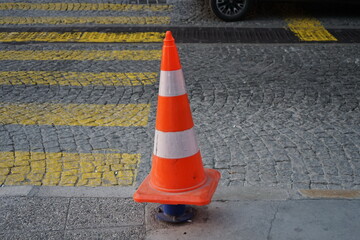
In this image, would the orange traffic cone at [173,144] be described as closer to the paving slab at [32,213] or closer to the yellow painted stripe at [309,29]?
the paving slab at [32,213]

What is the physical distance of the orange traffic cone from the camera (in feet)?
11.2

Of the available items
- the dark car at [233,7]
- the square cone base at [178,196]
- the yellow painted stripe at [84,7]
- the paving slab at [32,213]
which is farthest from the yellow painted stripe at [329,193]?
the yellow painted stripe at [84,7]

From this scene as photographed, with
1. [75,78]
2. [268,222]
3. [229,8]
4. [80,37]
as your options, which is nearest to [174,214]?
[268,222]

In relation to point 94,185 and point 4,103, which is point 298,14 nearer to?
point 4,103

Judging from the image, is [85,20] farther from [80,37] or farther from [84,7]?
[80,37]

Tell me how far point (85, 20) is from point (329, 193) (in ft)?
23.3

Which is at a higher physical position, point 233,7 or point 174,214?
point 174,214

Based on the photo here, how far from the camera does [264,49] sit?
26.3 feet

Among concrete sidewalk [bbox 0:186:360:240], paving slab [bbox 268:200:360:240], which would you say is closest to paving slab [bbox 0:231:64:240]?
concrete sidewalk [bbox 0:186:360:240]

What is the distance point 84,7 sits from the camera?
10.8m

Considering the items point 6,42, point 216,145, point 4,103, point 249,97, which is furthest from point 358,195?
point 6,42

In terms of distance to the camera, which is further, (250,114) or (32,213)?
(250,114)

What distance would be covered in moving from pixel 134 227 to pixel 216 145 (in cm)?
156

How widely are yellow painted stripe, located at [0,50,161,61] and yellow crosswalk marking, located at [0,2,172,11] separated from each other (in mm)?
2962
